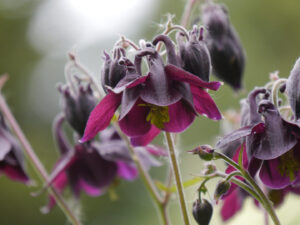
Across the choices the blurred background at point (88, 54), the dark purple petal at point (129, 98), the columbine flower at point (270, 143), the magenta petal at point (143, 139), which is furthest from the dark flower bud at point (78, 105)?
the blurred background at point (88, 54)

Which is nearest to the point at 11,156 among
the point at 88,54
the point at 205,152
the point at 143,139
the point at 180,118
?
the point at 143,139

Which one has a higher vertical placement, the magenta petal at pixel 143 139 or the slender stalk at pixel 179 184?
the magenta petal at pixel 143 139

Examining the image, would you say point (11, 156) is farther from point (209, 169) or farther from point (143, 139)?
point (209, 169)

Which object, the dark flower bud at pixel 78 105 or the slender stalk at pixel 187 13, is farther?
the slender stalk at pixel 187 13

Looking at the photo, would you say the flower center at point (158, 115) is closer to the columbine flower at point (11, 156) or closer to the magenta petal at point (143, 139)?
the magenta petal at point (143, 139)

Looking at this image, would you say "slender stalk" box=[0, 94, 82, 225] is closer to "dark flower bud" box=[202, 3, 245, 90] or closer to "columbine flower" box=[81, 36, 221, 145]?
"columbine flower" box=[81, 36, 221, 145]

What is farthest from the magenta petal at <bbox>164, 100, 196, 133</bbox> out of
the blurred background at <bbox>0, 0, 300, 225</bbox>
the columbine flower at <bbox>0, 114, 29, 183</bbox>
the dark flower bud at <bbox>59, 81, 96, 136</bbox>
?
→ the blurred background at <bbox>0, 0, 300, 225</bbox>

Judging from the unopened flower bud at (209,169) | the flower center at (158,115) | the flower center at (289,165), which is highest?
the flower center at (158,115)
